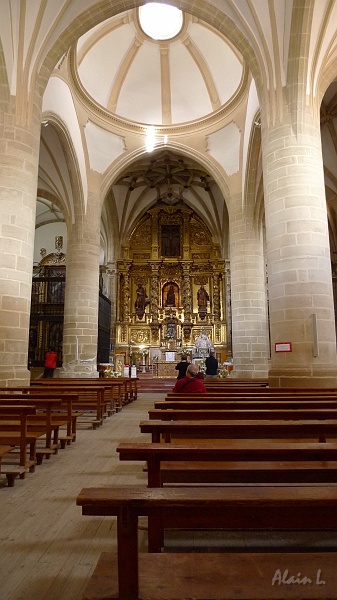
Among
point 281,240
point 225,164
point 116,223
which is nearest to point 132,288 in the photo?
point 116,223

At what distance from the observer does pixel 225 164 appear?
16.2m

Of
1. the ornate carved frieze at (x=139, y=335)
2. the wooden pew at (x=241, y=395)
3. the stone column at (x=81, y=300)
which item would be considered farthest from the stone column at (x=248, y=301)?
the ornate carved frieze at (x=139, y=335)

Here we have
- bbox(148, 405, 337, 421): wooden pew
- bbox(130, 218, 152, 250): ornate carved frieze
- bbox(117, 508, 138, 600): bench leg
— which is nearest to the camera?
bbox(117, 508, 138, 600): bench leg

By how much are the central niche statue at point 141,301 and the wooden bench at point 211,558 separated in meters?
22.3

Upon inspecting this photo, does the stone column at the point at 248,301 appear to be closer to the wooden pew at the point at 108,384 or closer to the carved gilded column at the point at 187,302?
the wooden pew at the point at 108,384

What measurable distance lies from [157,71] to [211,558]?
61.4 feet

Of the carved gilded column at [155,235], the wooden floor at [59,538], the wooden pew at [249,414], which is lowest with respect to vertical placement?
the wooden floor at [59,538]

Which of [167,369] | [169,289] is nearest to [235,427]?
[167,369]

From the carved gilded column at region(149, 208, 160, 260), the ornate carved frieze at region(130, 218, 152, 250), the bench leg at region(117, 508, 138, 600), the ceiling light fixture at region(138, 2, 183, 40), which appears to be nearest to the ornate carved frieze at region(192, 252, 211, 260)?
the carved gilded column at region(149, 208, 160, 260)

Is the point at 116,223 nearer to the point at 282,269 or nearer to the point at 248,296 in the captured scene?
the point at 248,296

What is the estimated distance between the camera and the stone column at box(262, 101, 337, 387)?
738 centimetres

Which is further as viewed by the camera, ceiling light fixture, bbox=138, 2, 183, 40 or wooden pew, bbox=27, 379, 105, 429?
ceiling light fixture, bbox=138, 2, 183, 40

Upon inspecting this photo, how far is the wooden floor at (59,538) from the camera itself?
184 centimetres

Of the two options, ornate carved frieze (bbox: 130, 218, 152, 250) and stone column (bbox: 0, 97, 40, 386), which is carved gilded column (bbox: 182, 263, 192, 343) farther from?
stone column (bbox: 0, 97, 40, 386)
